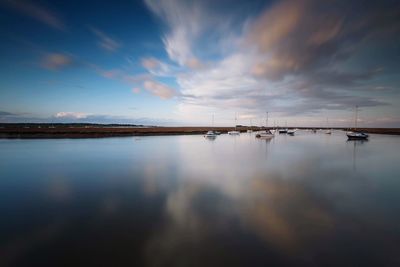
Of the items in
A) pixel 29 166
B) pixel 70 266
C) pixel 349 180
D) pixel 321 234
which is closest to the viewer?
pixel 70 266

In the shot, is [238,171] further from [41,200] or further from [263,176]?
[41,200]

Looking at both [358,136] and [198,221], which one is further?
[358,136]

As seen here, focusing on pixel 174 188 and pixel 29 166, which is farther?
pixel 29 166

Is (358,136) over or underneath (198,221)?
over

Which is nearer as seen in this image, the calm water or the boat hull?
the calm water

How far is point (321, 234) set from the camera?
679 centimetres

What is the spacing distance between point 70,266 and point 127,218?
2.84 m

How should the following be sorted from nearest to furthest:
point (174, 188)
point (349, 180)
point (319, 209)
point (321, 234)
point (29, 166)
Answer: point (321, 234), point (319, 209), point (174, 188), point (349, 180), point (29, 166)

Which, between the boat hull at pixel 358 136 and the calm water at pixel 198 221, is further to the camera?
the boat hull at pixel 358 136

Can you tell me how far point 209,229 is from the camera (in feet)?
23.3

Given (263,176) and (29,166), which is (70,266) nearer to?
(263,176)

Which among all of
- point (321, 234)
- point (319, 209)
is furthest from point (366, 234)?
point (319, 209)

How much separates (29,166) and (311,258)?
76.0 ft

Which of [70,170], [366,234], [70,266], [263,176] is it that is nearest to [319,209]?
[366,234]
